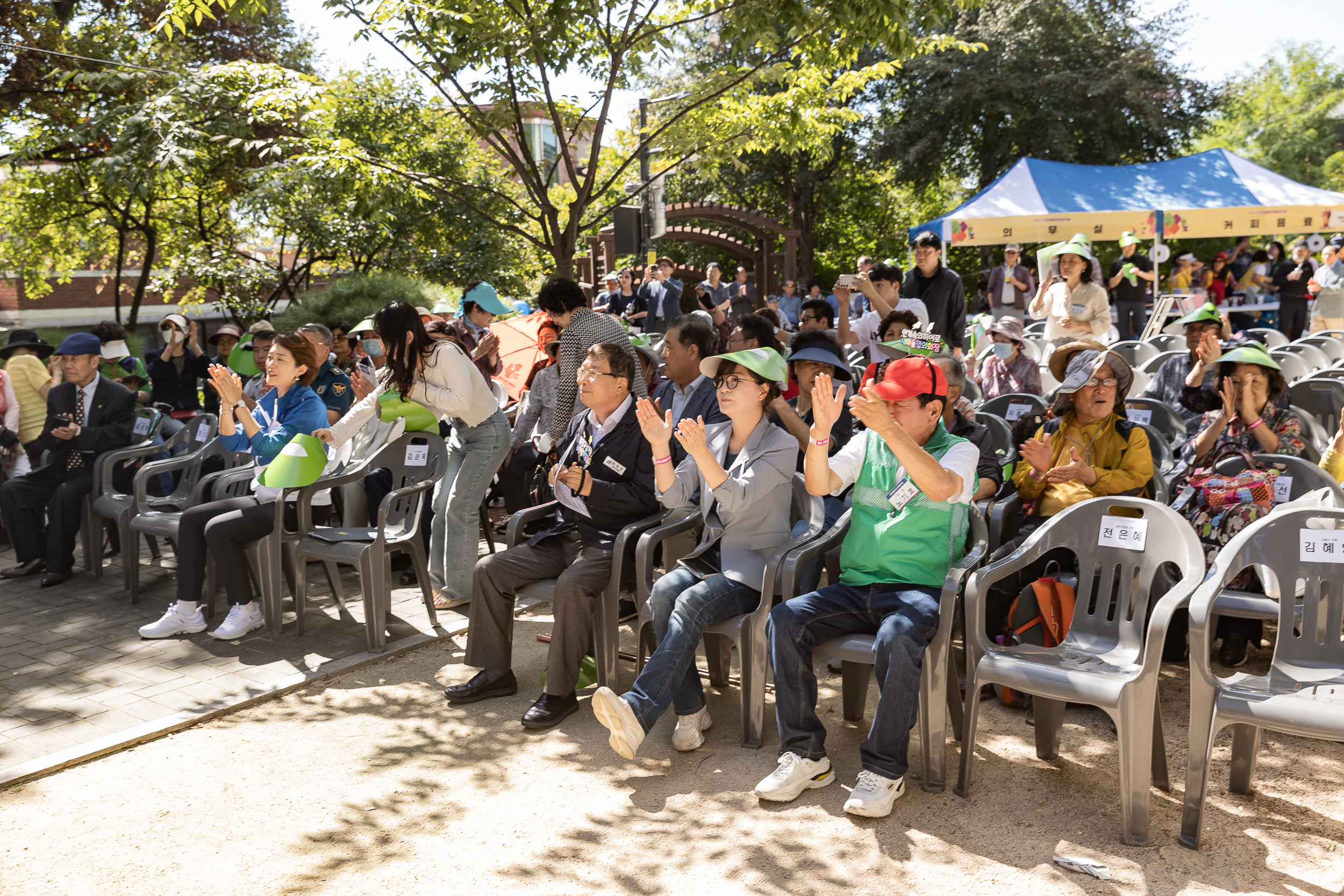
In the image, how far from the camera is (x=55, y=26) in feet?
41.3

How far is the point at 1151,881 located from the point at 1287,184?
15289 millimetres

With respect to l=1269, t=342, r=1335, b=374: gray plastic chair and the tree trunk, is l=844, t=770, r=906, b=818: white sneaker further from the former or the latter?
the tree trunk

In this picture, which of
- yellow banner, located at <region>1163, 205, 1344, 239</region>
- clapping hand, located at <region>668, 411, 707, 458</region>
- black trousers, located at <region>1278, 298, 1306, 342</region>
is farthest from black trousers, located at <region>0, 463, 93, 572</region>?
yellow banner, located at <region>1163, 205, 1344, 239</region>

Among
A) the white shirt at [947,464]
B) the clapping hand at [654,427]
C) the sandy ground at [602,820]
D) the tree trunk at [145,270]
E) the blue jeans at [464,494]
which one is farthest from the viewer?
the tree trunk at [145,270]

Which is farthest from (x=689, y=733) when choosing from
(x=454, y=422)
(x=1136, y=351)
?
(x=1136, y=351)

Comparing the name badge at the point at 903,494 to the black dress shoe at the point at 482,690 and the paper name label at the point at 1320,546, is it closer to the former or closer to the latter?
the paper name label at the point at 1320,546

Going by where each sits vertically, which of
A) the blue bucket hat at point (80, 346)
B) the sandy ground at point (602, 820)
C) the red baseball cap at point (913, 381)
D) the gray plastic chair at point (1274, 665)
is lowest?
the sandy ground at point (602, 820)

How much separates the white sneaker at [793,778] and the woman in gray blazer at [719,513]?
1.59 ft

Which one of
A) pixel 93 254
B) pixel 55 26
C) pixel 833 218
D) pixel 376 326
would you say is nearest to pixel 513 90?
pixel 376 326

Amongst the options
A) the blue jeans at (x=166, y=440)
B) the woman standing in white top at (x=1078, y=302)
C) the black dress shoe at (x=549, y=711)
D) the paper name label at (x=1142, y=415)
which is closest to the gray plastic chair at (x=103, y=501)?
the blue jeans at (x=166, y=440)

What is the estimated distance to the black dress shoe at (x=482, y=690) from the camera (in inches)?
184

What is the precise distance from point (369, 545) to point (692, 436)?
2.29m

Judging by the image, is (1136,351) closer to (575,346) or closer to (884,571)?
(575,346)

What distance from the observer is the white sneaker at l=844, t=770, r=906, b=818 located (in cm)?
345
